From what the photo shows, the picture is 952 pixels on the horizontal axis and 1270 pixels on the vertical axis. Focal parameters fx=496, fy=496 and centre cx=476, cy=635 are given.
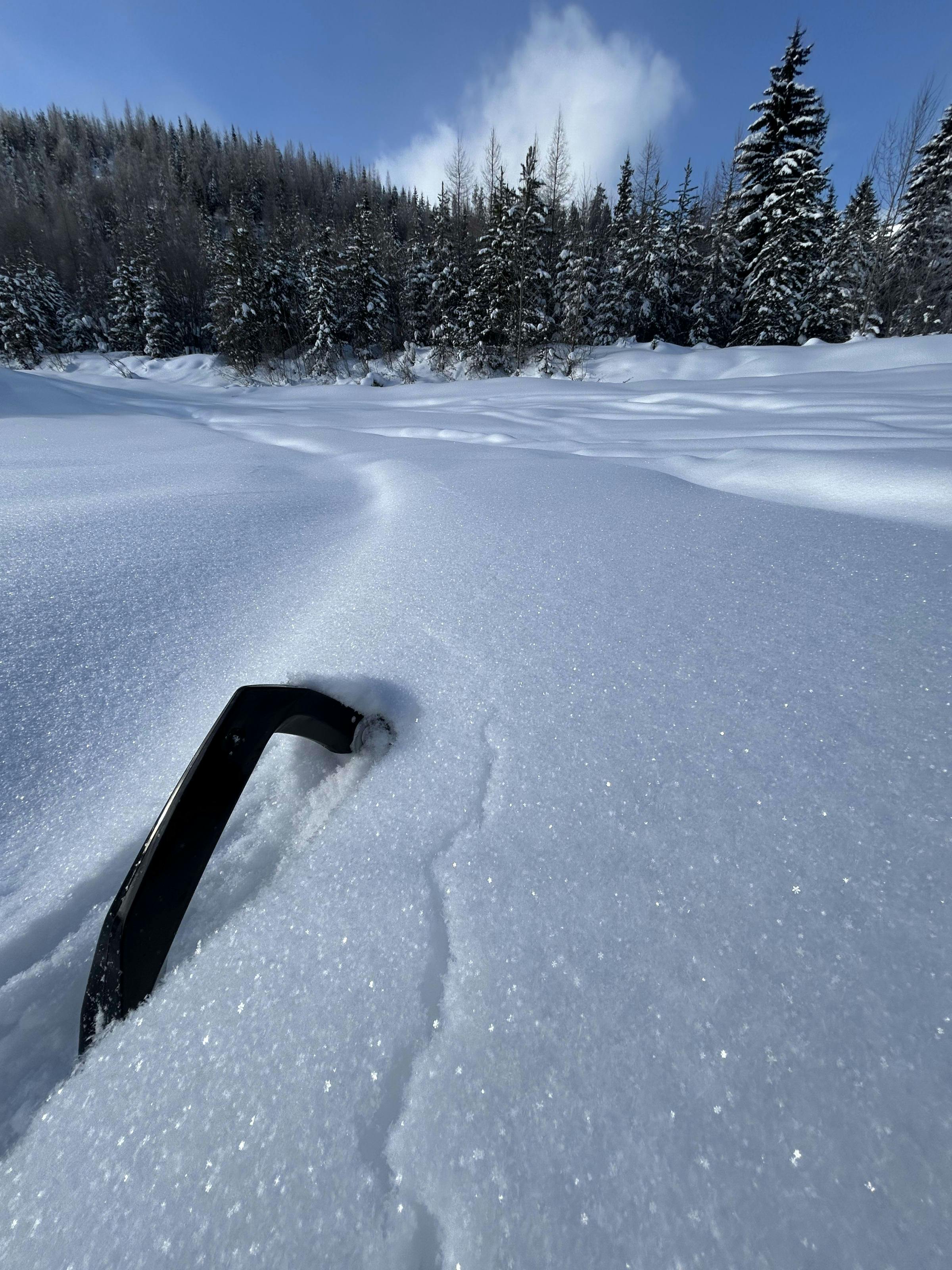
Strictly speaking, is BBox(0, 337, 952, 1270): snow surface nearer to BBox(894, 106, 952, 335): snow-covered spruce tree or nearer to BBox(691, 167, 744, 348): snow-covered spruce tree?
BBox(691, 167, 744, 348): snow-covered spruce tree

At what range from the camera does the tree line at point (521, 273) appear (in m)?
13.8

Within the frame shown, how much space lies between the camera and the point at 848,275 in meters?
15.4

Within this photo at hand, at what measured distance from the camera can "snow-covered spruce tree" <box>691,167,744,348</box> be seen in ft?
51.1

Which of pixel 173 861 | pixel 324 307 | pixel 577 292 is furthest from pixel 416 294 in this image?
pixel 173 861

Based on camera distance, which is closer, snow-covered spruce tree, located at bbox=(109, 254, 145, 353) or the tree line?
the tree line

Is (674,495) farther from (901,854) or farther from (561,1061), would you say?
(561,1061)

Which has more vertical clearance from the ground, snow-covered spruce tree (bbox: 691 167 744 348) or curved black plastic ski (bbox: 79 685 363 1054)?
snow-covered spruce tree (bbox: 691 167 744 348)

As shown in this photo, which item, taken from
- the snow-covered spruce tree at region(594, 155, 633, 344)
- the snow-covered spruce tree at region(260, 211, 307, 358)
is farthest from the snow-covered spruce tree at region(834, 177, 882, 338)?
the snow-covered spruce tree at region(260, 211, 307, 358)

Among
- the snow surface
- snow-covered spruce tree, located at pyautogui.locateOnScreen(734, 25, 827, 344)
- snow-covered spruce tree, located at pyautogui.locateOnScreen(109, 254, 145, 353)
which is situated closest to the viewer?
the snow surface

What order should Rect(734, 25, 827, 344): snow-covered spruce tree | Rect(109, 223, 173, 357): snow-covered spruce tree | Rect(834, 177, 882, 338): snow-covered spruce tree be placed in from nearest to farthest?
Rect(734, 25, 827, 344): snow-covered spruce tree
Rect(834, 177, 882, 338): snow-covered spruce tree
Rect(109, 223, 173, 357): snow-covered spruce tree

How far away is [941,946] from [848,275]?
21851mm

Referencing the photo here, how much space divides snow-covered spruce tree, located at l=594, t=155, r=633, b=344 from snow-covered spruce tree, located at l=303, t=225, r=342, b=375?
8.97 metres

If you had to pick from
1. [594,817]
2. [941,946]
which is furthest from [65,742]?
[941,946]

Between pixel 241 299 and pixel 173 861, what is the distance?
22237mm
